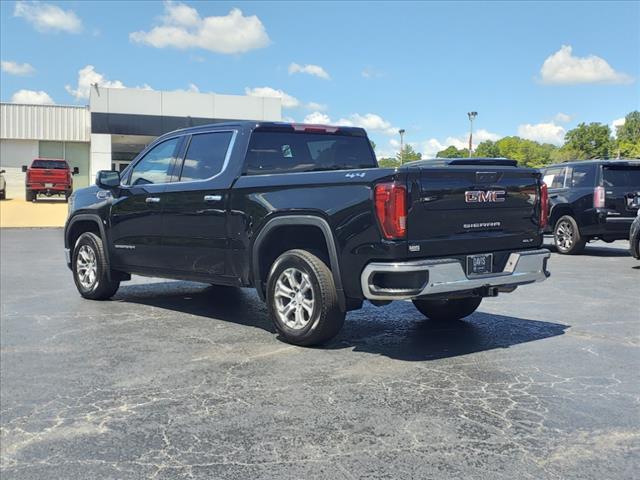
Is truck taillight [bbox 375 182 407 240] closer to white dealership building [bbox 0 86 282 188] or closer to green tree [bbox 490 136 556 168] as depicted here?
white dealership building [bbox 0 86 282 188]

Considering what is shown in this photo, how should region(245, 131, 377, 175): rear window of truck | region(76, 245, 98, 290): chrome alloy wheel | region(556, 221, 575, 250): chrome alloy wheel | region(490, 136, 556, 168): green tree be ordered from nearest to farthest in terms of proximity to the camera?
region(245, 131, 377, 175): rear window of truck
region(76, 245, 98, 290): chrome alloy wheel
region(556, 221, 575, 250): chrome alloy wheel
region(490, 136, 556, 168): green tree

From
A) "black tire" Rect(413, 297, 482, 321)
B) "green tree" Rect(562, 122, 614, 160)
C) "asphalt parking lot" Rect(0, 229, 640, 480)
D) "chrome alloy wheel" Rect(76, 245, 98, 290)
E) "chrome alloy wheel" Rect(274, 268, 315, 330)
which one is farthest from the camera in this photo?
"green tree" Rect(562, 122, 614, 160)

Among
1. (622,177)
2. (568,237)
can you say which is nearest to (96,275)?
(568,237)

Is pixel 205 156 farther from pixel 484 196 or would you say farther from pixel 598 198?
pixel 598 198

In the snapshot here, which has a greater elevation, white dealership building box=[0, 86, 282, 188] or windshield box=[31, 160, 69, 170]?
white dealership building box=[0, 86, 282, 188]

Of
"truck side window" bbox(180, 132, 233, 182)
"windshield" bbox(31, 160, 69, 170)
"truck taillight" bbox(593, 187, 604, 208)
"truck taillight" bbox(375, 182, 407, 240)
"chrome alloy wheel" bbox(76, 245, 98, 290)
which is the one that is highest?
"windshield" bbox(31, 160, 69, 170)

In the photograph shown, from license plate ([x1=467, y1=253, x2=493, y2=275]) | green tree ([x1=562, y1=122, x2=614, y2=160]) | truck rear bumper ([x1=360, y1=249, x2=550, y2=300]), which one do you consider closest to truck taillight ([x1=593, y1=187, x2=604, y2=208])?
license plate ([x1=467, y1=253, x2=493, y2=275])

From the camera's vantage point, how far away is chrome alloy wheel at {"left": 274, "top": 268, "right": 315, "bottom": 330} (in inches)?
220

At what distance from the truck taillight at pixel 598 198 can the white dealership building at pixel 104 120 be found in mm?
30024

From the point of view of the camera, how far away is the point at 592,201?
1298 centimetres

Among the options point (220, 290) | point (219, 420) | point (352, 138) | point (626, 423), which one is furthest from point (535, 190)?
point (220, 290)

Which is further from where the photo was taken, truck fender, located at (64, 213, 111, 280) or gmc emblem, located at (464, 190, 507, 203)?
truck fender, located at (64, 213, 111, 280)

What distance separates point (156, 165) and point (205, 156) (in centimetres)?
87

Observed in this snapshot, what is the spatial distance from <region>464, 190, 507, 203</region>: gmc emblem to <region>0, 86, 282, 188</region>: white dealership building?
3591 centimetres
